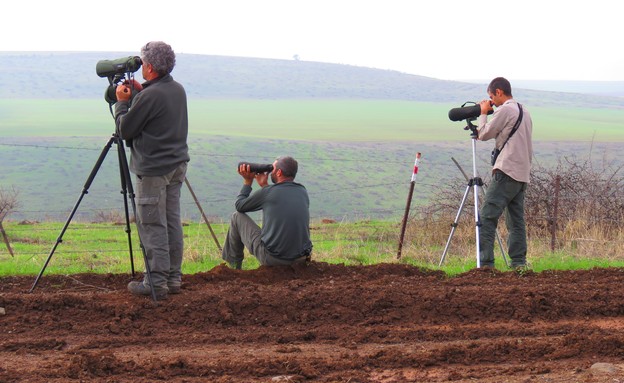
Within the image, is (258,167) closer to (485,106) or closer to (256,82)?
(485,106)

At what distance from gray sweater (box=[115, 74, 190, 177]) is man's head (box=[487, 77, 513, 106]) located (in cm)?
380

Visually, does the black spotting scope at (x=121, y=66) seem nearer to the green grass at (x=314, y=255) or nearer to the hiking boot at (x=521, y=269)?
the green grass at (x=314, y=255)

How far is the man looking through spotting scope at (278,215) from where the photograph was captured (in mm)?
9617

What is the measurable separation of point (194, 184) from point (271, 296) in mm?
33918

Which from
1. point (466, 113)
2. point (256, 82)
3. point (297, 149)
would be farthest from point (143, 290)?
point (256, 82)

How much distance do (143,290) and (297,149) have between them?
44.6 metres

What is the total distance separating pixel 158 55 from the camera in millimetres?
8148

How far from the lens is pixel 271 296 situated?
8336 millimetres

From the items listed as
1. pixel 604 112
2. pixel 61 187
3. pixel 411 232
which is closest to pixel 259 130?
pixel 61 187

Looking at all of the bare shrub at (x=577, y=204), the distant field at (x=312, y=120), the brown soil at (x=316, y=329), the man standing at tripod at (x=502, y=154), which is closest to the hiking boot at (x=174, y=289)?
the brown soil at (x=316, y=329)

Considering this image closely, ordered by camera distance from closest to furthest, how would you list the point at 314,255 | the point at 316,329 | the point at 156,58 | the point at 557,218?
the point at 316,329 < the point at 156,58 < the point at 314,255 < the point at 557,218

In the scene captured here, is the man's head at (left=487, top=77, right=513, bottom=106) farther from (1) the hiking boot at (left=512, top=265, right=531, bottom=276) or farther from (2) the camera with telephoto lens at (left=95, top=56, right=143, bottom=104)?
(2) the camera with telephoto lens at (left=95, top=56, right=143, bottom=104)

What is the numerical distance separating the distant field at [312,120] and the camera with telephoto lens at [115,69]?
50.9 m

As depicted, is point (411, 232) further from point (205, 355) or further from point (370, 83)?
point (370, 83)
